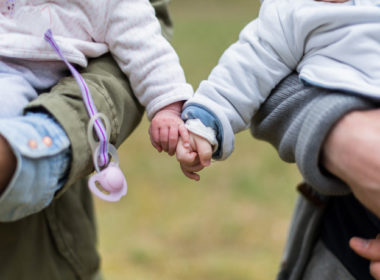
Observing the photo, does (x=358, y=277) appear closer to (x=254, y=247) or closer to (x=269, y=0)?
(x=269, y=0)

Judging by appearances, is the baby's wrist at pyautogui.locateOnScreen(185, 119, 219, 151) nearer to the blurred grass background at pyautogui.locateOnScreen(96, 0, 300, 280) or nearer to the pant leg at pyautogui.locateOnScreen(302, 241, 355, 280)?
the pant leg at pyautogui.locateOnScreen(302, 241, 355, 280)

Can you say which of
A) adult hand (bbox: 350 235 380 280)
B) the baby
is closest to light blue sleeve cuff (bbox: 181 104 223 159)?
the baby

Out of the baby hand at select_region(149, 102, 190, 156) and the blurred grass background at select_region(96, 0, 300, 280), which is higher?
the baby hand at select_region(149, 102, 190, 156)

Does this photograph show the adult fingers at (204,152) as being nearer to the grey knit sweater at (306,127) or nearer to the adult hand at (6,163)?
the grey knit sweater at (306,127)

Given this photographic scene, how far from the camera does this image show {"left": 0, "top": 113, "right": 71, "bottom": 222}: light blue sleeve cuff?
1.69ft

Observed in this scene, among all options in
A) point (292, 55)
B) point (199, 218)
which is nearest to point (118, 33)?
point (292, 55)

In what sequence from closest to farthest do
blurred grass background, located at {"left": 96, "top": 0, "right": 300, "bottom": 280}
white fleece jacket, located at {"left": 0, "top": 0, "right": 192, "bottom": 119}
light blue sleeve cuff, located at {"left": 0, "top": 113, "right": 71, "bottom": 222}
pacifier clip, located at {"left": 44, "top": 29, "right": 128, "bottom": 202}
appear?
1. light blue sleeve cuff, located at {"left": 0, "top": 113, "right": 71, "bottom": 222}
2. pacifier clip, located at {"left": 44, "top": 29, "right": 128, "bottom": 202}
3. white fleece jacket, located at {"left": 0, "top": 0, "right": 192, "bottom": 119}
4. blurred grass background, located at {"left": 96, "top": 0, "right": 300, "bottom": 280}

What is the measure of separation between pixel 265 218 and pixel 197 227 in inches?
10.5

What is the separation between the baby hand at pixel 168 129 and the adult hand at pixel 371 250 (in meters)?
0.24

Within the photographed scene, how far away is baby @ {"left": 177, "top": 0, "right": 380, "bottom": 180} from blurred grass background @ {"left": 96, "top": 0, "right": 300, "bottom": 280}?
1012 millimetres

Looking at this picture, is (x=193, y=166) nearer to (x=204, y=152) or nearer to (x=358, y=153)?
(x=204, y=152)

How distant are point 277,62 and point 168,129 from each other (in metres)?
0.17

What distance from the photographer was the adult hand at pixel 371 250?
617 mm

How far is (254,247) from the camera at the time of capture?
182cm
